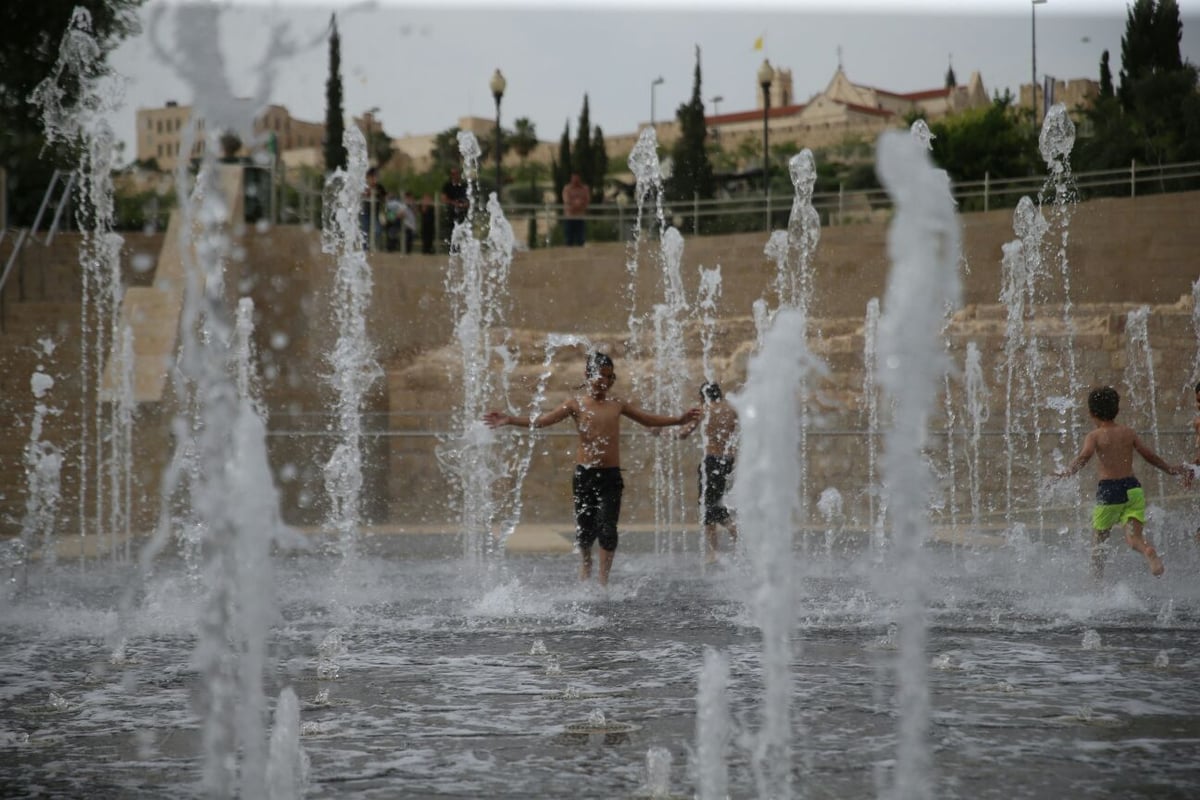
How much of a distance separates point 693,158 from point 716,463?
27.5 m

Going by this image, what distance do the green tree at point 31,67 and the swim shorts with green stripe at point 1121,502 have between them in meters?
18.4

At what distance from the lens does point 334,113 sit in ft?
124

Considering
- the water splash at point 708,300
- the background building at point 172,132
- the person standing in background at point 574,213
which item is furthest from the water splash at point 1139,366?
the background building at point 172,132

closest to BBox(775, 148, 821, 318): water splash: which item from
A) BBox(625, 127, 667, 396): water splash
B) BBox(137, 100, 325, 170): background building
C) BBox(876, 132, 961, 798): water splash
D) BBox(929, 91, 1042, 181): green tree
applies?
BBox(625, 127, 667, 396): water splash

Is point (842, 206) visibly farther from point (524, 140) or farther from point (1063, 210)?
point (524, 140)

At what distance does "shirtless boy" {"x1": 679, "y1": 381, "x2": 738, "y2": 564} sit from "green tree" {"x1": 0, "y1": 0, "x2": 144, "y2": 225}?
51.3 feet

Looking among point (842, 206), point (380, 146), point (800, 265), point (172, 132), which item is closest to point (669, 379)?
point (800, 265)

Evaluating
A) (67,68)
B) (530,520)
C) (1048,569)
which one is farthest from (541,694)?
(67,68)

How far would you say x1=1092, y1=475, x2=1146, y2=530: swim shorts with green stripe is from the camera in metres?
7.93

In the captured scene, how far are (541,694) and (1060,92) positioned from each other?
113ft

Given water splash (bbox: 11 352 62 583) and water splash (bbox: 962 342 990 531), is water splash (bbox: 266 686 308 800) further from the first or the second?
water splash (bbox: 962 342 990 531)

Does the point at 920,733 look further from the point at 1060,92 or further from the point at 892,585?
the point at 1060,92

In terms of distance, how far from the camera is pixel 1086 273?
59.6 ft

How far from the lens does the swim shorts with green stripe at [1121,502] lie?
26.0 ft
